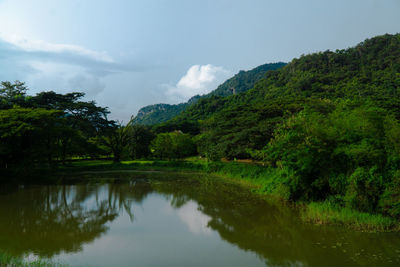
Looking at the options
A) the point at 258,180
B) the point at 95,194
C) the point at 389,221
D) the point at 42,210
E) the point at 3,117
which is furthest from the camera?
the point at 3,117

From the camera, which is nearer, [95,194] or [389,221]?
[389,221]

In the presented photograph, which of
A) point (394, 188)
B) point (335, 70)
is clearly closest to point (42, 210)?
point (394, 188)

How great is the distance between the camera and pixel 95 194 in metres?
19.2

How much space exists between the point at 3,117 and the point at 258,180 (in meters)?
20.4

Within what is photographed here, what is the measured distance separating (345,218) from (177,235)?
651cm

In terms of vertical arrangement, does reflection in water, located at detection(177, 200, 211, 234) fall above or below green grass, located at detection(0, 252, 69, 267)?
below

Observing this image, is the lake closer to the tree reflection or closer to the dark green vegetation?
the tree reflection

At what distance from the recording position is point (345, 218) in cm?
1108

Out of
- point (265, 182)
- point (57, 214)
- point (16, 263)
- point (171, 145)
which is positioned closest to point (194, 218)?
point (57, 214)

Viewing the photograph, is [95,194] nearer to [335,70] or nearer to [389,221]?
[389,221]

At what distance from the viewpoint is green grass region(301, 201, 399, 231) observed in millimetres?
10242

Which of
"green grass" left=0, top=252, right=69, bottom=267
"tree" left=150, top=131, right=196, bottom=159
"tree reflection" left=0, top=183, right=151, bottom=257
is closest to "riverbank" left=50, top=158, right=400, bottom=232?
"tree" left=150, top=131, right=196, bottom=159

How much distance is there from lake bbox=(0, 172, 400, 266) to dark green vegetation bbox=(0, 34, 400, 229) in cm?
141

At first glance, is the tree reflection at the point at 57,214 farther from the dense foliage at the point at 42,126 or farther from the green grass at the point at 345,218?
the green grass at the point at 345,218
